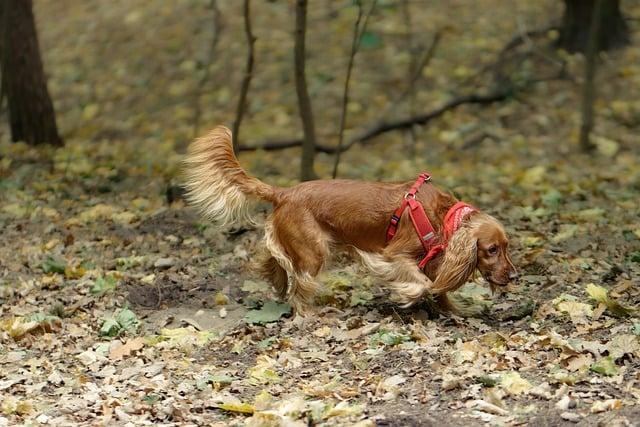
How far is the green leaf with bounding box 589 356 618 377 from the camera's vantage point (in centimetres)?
578

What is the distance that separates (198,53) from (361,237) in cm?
1149

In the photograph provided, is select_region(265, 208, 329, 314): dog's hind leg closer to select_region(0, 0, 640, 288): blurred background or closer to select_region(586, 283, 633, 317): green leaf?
select_region(586, 283, 633, 317): green leaf

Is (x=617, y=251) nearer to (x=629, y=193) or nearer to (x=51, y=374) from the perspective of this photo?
(x=629, y=193)

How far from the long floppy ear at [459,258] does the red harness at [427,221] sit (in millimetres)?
71

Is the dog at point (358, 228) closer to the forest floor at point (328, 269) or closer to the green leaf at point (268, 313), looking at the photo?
the green leaf at point (268, 313)

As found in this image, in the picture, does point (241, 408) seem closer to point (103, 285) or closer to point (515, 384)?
point (515, 384)

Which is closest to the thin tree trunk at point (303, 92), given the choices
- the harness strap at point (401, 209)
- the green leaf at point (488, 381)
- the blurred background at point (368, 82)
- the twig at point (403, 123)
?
the blurred background at point (368, 82)

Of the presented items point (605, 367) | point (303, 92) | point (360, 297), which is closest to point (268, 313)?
point (360, 297)

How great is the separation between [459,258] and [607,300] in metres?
1.12

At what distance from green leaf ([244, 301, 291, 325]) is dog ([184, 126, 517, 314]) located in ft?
0.34

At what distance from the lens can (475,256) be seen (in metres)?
7.03

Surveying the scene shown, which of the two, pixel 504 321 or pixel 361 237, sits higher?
pixel 361 237

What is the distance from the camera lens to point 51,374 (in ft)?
21.2

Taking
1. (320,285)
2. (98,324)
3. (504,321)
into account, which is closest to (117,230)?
(98,324)
